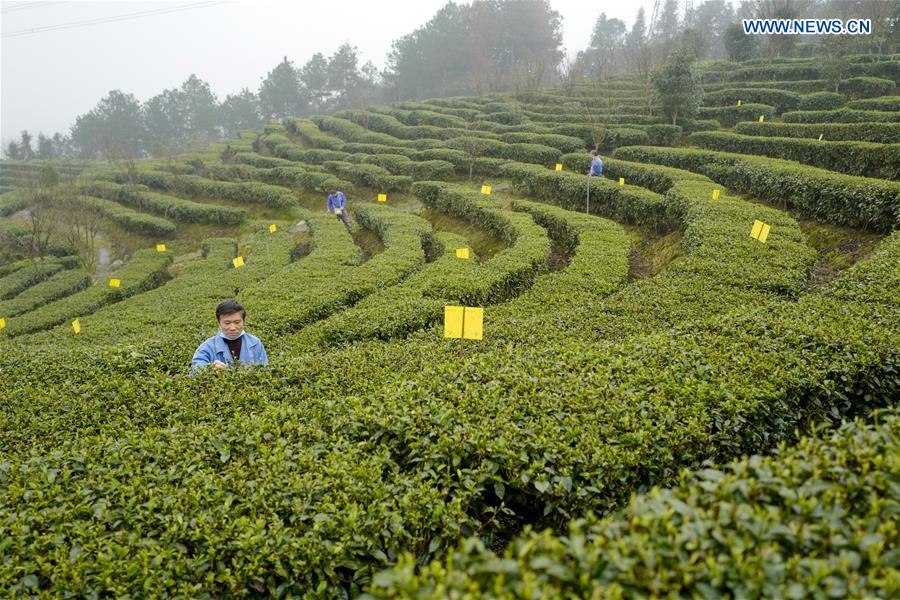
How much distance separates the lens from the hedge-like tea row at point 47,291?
63.0 ft

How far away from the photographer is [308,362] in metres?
6.19

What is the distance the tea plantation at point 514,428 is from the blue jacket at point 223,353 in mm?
230

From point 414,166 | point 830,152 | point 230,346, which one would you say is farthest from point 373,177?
point 230,346

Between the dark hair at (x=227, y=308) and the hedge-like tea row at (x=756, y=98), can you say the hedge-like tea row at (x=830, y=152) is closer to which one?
the hedge-like tea row at (x=756, y=98)

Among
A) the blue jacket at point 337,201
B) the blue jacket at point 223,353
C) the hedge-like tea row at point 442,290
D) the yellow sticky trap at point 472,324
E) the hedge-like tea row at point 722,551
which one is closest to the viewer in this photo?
the hedge-like tea row at point 722,551

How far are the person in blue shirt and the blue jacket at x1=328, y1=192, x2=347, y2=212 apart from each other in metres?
17.4

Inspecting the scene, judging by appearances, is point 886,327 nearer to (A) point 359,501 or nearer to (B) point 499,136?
(A) point 359,501

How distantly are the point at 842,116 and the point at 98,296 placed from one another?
32.5 metres

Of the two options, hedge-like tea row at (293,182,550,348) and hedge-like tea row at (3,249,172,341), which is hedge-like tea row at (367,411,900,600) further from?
hedge-like tea row at (3,249,172,341)

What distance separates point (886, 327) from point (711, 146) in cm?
2111

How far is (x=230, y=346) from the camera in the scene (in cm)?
659

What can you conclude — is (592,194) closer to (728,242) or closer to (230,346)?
(728,242)

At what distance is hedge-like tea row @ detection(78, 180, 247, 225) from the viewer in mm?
27500

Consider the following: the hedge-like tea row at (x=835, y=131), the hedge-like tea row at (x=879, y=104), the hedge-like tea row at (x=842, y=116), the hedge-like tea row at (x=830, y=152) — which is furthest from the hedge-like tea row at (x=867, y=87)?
the hedge-like tea row at (x=830, y=152)
